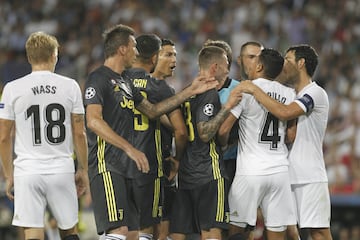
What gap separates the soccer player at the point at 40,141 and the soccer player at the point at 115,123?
262 millimetres

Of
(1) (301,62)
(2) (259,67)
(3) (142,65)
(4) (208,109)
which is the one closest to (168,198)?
(4) (208,109)

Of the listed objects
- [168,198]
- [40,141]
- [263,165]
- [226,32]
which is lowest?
A: [168,198]

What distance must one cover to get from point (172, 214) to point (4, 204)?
7.13 m

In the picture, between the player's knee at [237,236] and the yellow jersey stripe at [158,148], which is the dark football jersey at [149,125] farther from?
the player's knee at [237,236]

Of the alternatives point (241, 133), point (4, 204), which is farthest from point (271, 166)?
point (4, 204)

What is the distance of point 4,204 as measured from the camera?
52.6 ft

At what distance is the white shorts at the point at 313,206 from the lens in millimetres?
9602

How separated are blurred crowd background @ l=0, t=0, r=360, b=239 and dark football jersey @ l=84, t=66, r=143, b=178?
679 centimetres

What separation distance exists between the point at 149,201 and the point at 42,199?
1054mm

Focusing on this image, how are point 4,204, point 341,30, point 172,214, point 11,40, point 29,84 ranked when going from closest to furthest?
point 29,84 → point 172,214 → point 4,204 → point 341,30 → point 11,40

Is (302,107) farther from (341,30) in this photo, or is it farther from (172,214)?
(341,30)

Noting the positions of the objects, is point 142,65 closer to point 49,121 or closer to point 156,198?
point 49,121

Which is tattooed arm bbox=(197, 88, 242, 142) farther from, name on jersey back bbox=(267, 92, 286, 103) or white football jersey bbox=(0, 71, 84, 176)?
white football jersey bbox=(0, 71, 84, 176)

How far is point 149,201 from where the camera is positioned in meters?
9.20
